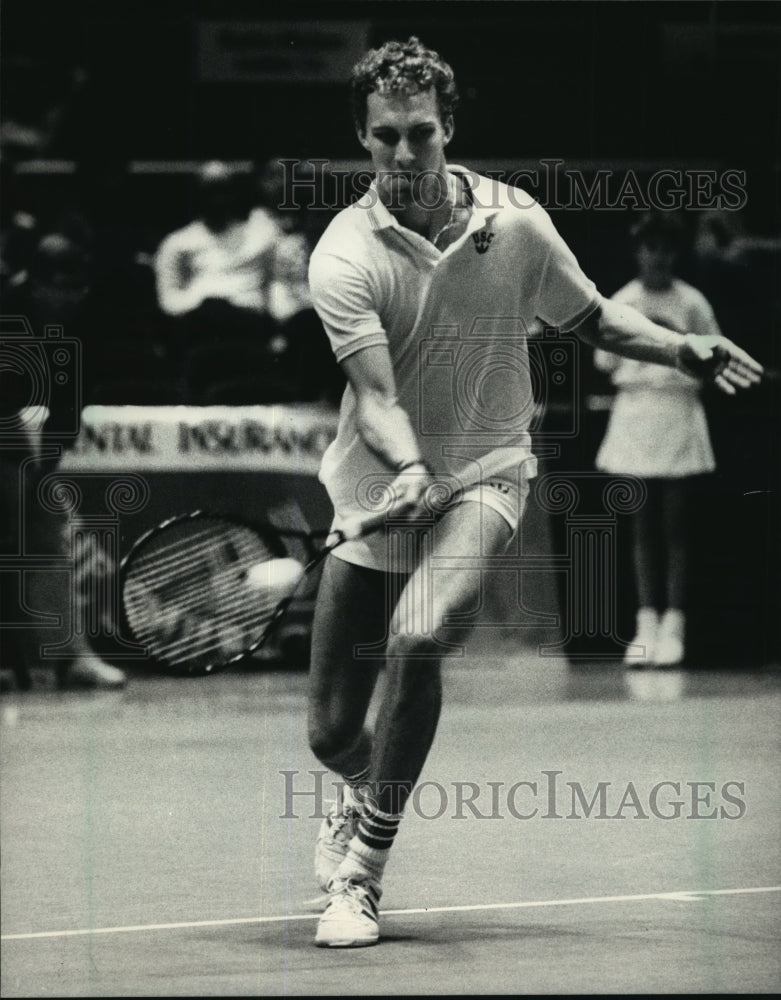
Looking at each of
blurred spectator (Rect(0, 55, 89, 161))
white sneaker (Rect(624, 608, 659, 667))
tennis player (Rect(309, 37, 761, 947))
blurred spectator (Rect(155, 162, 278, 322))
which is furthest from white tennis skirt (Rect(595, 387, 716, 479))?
tennis player (Rect(309, 37, 761, 947))

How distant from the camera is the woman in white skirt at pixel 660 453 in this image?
31.8 ft

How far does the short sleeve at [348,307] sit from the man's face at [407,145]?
19cm

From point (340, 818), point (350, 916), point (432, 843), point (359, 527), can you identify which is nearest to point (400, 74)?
point (359, 527)

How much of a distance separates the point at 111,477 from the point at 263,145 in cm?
160

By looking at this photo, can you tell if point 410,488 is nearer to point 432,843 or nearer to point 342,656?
point 342,656

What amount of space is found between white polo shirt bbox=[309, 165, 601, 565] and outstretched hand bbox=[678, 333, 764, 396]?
31 cm

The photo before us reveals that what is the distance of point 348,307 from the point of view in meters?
5.09

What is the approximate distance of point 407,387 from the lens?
5211 mm

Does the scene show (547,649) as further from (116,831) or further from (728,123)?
(116,831)

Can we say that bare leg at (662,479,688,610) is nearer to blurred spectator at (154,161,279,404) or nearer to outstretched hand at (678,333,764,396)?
blurred spectator at (154,161,279,404)

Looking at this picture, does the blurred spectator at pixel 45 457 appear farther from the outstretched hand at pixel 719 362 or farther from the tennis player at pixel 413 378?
the outstretched hand at pixel 719 362

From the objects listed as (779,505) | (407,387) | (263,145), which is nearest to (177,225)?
(263,145)

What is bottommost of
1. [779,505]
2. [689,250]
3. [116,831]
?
[116,831]

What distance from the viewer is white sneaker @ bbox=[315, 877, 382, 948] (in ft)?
16.3
